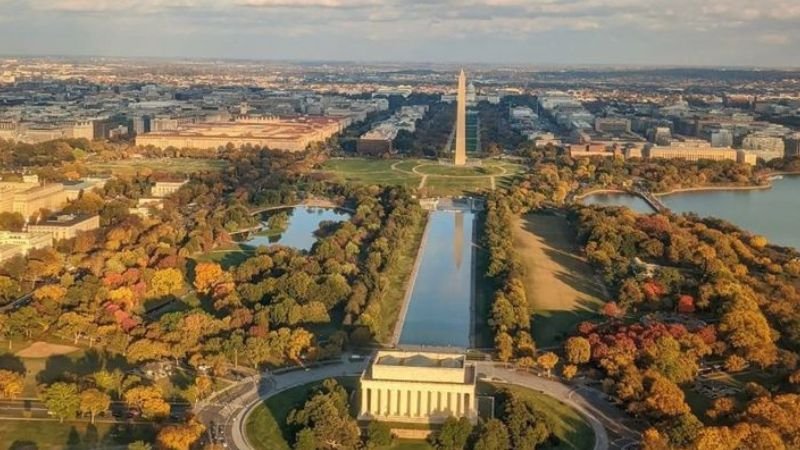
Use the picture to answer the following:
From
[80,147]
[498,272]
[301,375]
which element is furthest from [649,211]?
[80,147]

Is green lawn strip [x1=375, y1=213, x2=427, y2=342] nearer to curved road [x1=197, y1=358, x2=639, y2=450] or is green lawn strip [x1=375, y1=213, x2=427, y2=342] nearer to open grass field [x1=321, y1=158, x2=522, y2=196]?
curved road [x1=197, y1=358, x2=639, y2=450]

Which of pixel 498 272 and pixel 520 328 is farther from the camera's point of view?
pixel 498 272

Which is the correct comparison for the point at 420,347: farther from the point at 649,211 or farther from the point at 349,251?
the point at 649,211

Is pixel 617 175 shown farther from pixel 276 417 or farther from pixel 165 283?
pixel 276 417

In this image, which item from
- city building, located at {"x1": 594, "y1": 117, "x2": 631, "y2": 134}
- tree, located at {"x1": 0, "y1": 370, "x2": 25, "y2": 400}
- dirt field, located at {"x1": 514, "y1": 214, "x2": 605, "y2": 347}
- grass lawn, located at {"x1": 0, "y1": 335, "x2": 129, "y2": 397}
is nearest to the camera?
tree, located at {"x1": 0, "y1": 370, "x2": 25, "y2": 400}

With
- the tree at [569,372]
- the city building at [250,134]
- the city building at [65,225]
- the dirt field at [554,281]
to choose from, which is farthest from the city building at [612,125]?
the tree at [569,372]

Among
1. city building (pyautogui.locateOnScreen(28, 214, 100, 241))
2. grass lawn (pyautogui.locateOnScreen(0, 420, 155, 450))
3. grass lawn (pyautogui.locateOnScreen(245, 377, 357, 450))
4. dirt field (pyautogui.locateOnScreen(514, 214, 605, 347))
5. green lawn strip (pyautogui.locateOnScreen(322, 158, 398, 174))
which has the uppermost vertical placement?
green lawn strip (pyautogui.locateOnScreen(322, 158, 398, 174))

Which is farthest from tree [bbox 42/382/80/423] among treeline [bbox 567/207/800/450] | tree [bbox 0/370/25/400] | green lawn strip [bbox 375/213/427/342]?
treeline [bbox 567/207/800/450]
